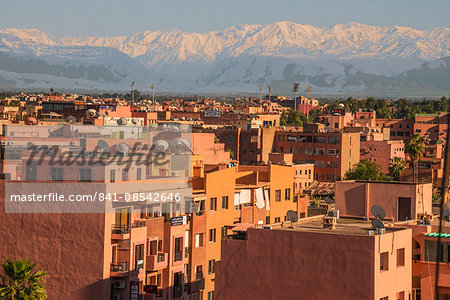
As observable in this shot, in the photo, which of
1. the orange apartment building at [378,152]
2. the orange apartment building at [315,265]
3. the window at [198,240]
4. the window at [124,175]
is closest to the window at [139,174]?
the window at [124,175]

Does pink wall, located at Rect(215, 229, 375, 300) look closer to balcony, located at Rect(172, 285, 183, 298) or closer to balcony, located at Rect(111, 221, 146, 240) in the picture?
balcony, located at Rect(111, 221, 146, 240)

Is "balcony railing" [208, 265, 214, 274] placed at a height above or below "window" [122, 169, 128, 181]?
below

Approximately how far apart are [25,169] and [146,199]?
2.80 meters

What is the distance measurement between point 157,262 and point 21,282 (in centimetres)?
361

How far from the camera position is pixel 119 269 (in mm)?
22078

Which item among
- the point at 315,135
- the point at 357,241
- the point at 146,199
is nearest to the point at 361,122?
the point at 315,135

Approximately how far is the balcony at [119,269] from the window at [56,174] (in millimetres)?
2222

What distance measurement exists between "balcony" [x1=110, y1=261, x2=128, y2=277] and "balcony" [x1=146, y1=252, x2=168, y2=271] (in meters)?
0.99

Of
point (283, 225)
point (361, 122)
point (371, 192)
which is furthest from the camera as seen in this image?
point (361, 122)

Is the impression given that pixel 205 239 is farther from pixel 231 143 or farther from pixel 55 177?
pixel 231 143

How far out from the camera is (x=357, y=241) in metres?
16.2

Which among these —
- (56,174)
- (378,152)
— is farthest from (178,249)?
(378,152)

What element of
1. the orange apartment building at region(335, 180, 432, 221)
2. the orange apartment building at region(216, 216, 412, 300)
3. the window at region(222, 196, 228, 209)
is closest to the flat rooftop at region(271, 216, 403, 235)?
the orange apartment building at region(216, 216, 412, 300)

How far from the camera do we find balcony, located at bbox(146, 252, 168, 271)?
23141 mm
